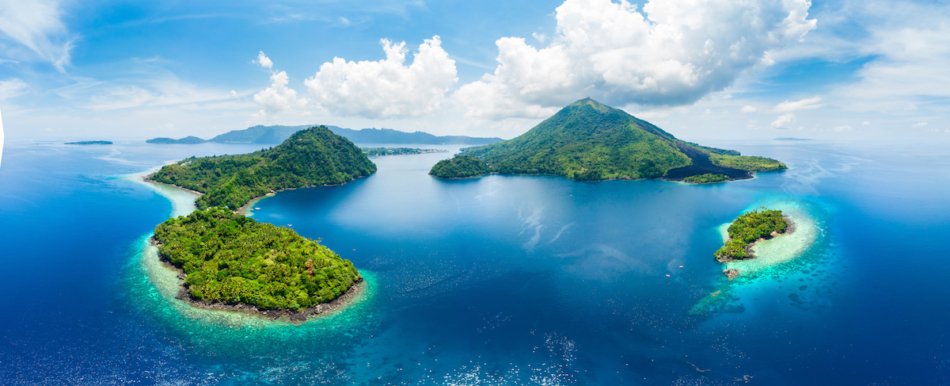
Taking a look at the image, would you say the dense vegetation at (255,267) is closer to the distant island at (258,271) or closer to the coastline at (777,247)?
the distant island at (258,271)

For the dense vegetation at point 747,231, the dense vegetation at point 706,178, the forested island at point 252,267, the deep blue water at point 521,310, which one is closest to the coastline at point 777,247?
the dense vegetation at point 747,231

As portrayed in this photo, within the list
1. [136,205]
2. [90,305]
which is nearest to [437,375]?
[90,305]

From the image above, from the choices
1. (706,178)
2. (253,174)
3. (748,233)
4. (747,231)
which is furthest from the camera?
→ (706,178)

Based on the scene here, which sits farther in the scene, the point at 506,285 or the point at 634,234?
the point at 634,234

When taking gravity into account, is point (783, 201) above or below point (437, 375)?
above

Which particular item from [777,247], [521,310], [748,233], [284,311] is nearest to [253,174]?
[284,311]

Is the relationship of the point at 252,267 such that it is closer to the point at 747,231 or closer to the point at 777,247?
the point at 747,231

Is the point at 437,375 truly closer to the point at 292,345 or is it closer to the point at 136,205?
the point at 292,345
